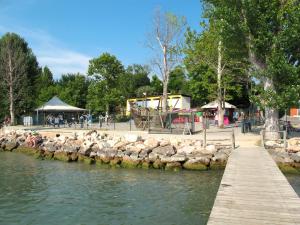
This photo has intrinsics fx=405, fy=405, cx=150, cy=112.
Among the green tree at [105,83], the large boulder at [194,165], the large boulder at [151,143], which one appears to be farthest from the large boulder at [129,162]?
the green tree at [105,83]

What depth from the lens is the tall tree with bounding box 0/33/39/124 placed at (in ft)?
161

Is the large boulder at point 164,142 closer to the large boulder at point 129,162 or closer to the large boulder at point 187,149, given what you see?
the large boulder at point 187,149

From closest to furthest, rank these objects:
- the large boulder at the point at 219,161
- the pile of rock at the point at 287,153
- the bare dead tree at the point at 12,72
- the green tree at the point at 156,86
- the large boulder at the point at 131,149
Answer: the pile of rock at the point at 287,153 < the large boulder at the point at 219,161 < the large boulder at the point at 131,149 < the bare dead tree at the point at 12,72 < the green tree at the point at 156,86

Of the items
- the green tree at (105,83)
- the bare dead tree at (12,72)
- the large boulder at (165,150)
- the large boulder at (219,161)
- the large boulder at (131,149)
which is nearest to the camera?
the large boulder at (219,161)

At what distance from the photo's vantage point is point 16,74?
165 feet

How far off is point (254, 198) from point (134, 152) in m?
12.4

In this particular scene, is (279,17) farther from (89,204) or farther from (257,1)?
(89,204)

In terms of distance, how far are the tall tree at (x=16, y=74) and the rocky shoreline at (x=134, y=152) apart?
888 inches

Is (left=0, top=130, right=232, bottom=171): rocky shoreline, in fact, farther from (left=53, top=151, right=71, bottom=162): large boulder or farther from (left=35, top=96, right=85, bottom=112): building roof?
(left=35, top=96, right=85, bottom=112): building roof

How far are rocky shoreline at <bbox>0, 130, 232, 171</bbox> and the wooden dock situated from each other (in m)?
5.12

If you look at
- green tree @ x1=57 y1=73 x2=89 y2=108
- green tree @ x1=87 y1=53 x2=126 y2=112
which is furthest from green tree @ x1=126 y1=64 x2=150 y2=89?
green tree @ x1=87 y1=53 x2=126 y2=112

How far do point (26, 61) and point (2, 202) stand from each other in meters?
42.5

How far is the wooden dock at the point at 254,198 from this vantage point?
8.55m

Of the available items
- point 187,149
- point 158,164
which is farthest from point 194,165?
point 158,164
